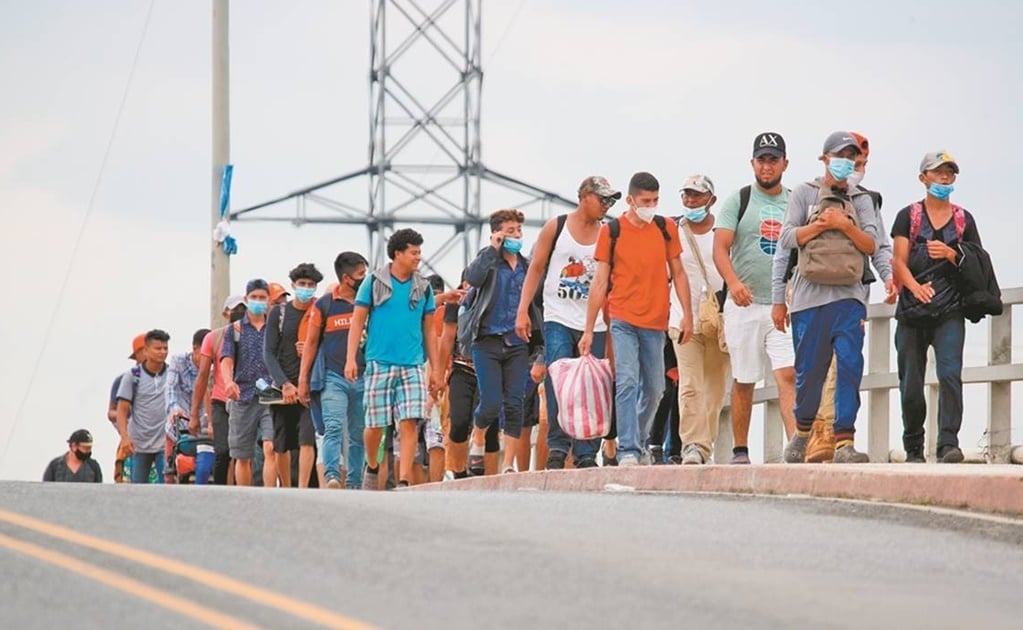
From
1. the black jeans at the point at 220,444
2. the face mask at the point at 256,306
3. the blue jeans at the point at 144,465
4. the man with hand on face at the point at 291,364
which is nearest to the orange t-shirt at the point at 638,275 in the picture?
the man with hand on face at the point at 291,364

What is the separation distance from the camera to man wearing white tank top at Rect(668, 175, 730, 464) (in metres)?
16.4

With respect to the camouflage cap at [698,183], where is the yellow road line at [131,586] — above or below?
below

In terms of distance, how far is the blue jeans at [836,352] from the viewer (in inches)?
591

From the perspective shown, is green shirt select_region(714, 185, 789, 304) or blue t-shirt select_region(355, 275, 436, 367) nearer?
green shirt select_region(714, 185, 789, 304)

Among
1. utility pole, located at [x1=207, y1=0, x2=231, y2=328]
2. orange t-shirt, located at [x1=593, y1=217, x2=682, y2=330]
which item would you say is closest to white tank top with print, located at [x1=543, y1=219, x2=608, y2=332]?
orange t-shirt, located at [x1=593, y1=217, x2=682, y2=330]

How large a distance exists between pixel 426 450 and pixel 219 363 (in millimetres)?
2185

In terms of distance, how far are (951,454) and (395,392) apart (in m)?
4.18

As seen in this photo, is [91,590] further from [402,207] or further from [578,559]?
[402,207]

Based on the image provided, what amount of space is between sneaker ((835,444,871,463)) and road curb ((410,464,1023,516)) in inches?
18.6

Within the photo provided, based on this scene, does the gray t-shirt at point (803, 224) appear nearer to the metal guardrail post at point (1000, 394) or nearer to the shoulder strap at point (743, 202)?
the shoulder strap at point (743, 202)

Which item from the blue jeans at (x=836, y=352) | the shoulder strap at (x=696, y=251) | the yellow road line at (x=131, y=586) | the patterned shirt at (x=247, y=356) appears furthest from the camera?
the patterned shirt at (x=247, y=356)

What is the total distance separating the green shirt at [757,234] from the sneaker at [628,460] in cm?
121

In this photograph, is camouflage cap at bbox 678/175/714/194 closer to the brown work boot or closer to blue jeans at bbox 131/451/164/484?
the brown work boot

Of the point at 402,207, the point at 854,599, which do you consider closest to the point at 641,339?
the point at 854,599
